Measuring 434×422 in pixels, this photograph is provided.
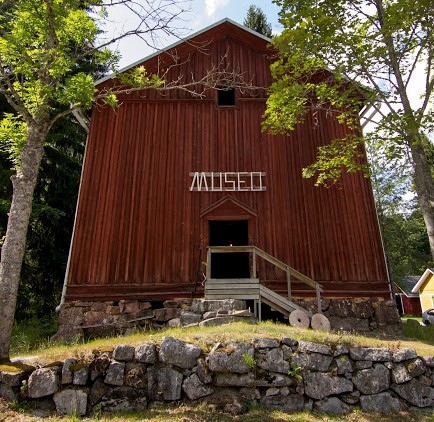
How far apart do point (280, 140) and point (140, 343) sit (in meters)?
7.84

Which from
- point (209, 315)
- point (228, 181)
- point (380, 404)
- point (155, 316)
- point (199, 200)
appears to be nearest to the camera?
point (380, 404)

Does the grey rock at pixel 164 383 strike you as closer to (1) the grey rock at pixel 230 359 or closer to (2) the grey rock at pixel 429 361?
(1) the grey rock at pixel 230 359

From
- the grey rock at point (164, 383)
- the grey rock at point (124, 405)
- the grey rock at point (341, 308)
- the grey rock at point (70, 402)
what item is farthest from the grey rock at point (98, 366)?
the grey rock at point (341, 308)

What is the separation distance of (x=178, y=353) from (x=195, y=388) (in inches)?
22.8

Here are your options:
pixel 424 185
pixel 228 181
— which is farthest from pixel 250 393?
pixel 228 181

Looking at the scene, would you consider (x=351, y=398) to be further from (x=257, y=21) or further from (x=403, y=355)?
(x=257, y=21)

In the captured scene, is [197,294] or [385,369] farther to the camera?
[197,294]

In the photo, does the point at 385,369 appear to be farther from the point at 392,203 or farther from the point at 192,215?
the point at 392,203

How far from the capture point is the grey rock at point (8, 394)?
5355 millimetres

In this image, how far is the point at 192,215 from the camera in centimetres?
1104

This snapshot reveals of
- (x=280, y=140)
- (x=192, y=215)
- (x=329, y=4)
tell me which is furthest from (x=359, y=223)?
(x=329, y=4)

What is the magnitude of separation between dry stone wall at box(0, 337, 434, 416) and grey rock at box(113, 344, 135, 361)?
0.02 metres

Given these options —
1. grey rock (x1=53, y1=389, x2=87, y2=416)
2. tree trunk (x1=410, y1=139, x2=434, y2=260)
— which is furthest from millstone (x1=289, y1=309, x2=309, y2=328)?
grey rock (x1=53, y1=389, x2=87, y2=416)

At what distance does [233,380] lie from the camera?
5863mm
